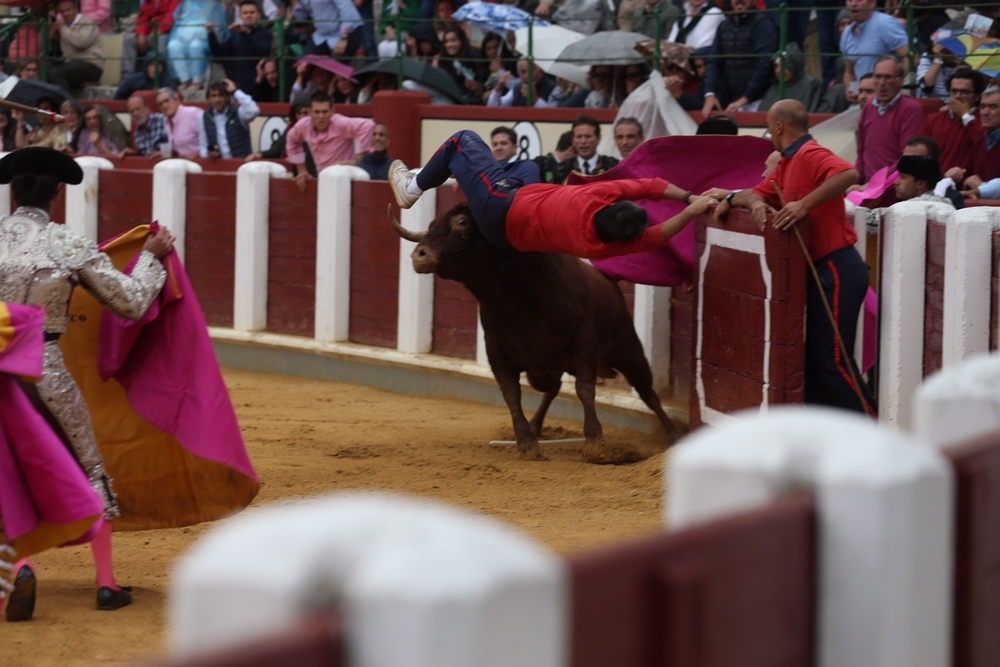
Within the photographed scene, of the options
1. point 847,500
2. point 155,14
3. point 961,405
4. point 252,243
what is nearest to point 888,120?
point 252,243

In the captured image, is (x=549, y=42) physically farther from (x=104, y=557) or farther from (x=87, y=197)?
(x=104, y=557)

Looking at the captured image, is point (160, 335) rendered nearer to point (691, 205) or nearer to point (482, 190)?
point (482, 190)

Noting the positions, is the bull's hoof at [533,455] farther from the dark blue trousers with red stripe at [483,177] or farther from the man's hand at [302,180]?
the man's hand at [302,180]

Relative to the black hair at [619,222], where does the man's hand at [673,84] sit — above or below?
above

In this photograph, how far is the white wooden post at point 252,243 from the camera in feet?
34.5

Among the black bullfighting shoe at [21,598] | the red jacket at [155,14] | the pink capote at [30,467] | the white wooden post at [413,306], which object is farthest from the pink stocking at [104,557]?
the red jacket at [155,14]

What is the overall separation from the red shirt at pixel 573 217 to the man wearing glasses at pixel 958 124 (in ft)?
7.37

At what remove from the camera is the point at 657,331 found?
802cm

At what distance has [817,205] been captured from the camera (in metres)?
5.82

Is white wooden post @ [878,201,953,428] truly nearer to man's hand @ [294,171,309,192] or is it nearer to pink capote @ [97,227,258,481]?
pink capote @ [97,227,258,481]

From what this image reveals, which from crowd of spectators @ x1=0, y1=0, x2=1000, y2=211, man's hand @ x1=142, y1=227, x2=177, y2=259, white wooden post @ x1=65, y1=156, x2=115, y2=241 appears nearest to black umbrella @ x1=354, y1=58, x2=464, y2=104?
crowd of spectators @ x1=0, y1=0, x2=1000, y2=211

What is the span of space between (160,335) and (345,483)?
1.62 m

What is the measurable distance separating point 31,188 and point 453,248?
250cm

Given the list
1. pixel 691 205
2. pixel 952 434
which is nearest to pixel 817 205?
pixel 691 205
